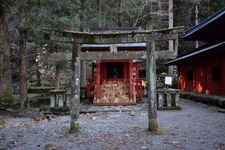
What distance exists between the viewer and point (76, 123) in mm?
10258

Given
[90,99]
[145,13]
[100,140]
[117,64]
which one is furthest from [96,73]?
[145,13]

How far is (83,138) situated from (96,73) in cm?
1056

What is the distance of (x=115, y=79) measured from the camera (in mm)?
20125

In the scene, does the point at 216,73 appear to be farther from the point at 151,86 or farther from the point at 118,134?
the point at 118,134

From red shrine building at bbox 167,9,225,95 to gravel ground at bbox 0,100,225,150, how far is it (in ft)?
20.7

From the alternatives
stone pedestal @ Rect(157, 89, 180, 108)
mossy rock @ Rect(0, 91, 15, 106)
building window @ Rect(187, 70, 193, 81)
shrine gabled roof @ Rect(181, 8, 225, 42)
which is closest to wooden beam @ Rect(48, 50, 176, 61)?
stone pedestal @ Rect(157, 89, 180, 108)

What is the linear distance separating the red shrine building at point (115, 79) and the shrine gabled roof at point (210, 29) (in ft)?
15.6

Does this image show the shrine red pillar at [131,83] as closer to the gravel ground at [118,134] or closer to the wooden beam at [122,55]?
the gravel ground at [118,134]

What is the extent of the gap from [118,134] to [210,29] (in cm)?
1586

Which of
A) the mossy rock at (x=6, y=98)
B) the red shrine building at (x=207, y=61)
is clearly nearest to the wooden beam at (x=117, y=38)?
the mossy rock at (x=6, y=98)

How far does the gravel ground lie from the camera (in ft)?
27.7

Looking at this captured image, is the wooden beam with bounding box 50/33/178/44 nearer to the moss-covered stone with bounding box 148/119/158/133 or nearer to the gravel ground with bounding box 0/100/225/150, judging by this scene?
the moss-covered stone with bounding box 148/119/158/133

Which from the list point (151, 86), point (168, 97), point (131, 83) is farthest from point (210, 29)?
point (151, 86)

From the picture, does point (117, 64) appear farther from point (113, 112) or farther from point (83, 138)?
point (83, 138)
